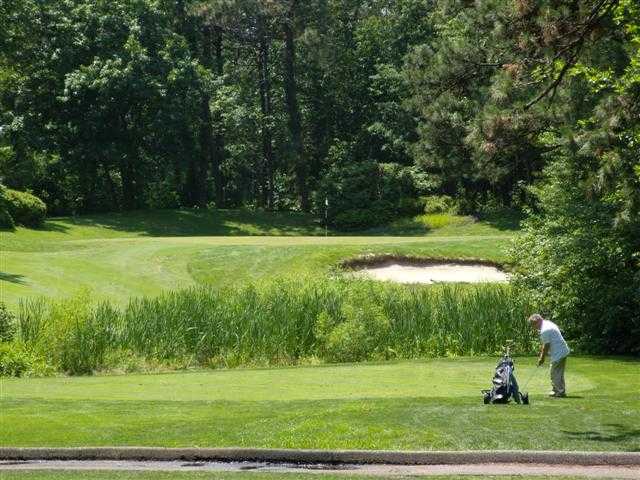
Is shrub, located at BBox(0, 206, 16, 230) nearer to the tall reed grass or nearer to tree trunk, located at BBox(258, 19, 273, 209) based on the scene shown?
the tall reed grass

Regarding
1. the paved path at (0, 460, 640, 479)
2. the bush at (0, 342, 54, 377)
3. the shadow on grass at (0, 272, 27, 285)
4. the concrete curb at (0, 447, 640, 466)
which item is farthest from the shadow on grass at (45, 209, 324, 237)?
the paved path at (0, 460, 640, 479)

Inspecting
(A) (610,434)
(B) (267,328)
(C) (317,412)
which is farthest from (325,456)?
(B) (267,328)

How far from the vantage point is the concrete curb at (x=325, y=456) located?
14.5 m

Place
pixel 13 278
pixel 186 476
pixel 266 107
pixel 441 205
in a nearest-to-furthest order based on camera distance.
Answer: pixel 186 476
pixel 13 278
pixel 441 205
pixel 266 107

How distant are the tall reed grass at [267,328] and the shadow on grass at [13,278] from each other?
2893mm

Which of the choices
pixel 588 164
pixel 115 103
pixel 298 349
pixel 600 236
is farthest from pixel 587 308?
pixel 115 103

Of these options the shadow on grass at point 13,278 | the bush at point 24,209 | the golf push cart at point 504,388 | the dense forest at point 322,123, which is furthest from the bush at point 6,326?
the bush at point 24,209

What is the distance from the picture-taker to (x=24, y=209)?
174 feet

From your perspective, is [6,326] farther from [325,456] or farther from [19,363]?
[325,456]

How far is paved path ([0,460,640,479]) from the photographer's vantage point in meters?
14.0

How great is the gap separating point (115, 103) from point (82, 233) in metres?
10.8

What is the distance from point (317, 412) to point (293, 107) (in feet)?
Answer: 188

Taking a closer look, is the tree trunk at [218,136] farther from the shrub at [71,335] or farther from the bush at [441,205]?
the shrub at [71,335]

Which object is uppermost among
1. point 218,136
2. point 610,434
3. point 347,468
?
point 218,136
